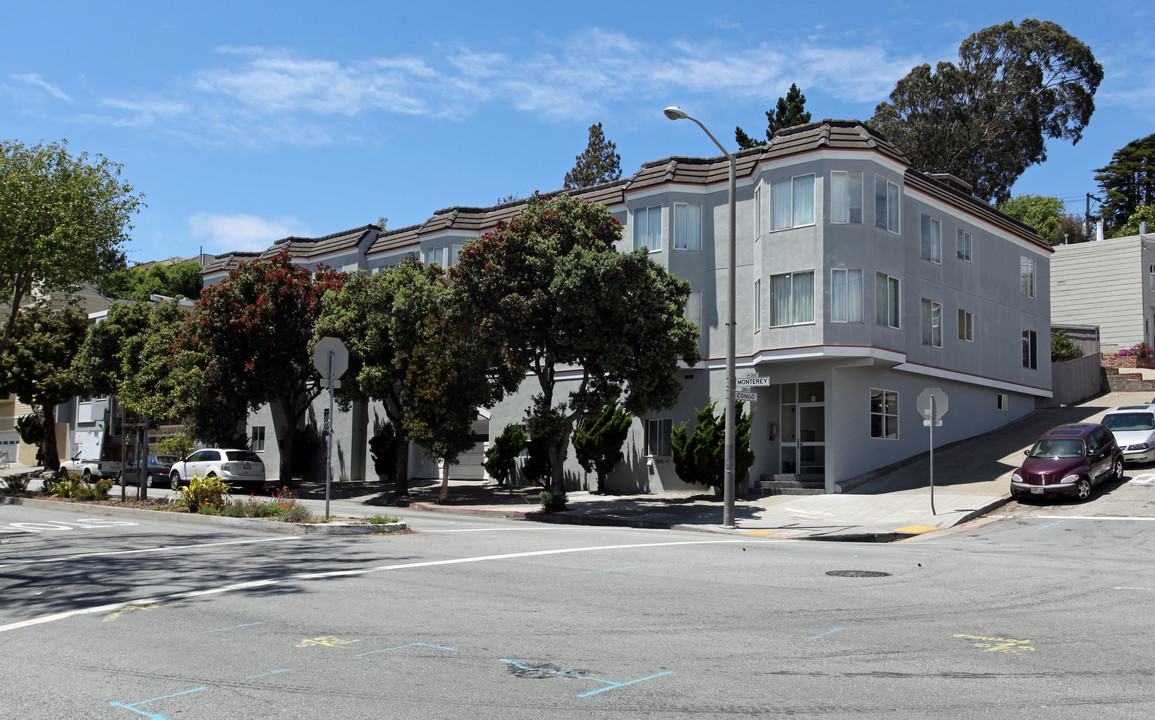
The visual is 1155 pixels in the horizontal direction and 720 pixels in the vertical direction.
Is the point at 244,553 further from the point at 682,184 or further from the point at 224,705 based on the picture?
the point at 682,184

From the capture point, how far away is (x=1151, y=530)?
58.5 ft

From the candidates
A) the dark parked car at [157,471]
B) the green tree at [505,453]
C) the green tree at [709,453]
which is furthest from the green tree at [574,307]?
the dark parked car at [157,471]

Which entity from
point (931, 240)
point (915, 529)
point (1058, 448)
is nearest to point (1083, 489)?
point (1058, 448)

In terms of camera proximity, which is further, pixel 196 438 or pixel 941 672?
pixel 196 438

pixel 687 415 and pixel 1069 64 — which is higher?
pixel 1069 64

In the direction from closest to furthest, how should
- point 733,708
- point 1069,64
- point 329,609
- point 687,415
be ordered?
point 733,708, point 329,609, point 687,415, point 1069,64

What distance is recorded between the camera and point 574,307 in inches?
877

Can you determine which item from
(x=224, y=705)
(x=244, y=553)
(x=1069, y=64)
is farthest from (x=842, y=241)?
(x=1069, y=64)

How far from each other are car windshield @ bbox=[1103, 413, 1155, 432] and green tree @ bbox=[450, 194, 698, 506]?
42.0ft

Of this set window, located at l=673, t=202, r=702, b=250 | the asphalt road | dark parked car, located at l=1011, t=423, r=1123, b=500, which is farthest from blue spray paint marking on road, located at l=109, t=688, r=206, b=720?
window, located at l=673, t=202, r=702, b=250

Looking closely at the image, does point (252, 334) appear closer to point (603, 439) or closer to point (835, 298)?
point (603, 439)

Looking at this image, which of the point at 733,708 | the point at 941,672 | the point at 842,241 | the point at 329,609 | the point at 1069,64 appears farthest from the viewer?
the point at 1069,64

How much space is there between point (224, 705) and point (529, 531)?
446 inches

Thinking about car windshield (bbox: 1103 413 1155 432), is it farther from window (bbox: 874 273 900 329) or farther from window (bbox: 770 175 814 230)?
window (bbox: 770 175 814 230)
